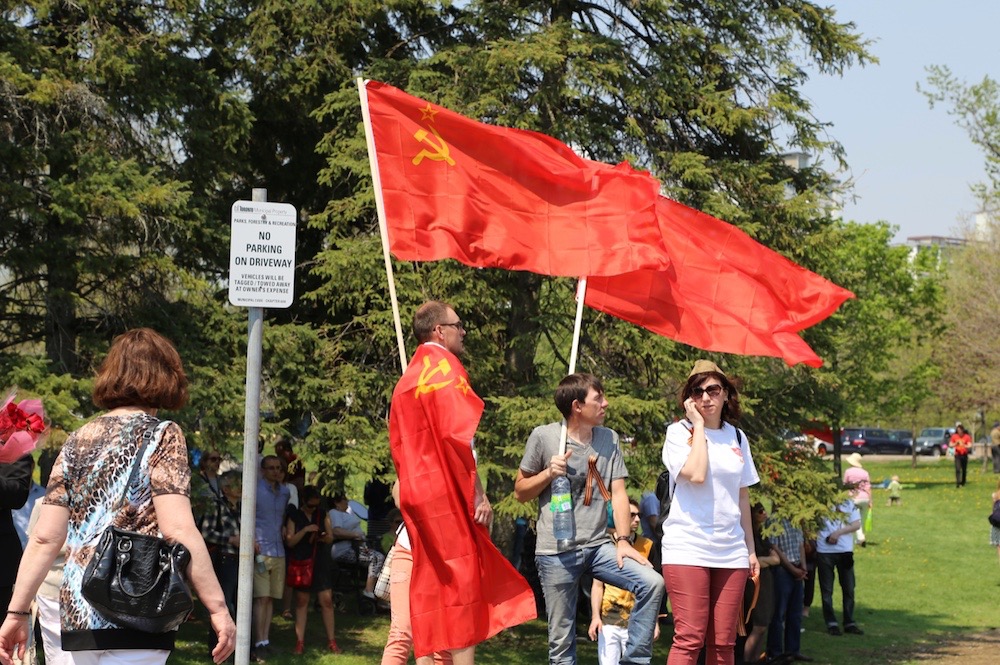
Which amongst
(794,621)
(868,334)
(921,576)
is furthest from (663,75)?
(868,334)

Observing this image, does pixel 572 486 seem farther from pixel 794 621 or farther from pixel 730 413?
pixel 794 621

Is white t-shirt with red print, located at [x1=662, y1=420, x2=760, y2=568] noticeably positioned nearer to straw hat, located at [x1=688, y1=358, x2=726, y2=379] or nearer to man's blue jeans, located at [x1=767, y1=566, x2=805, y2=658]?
straw hat, located at [x1=688, y1=358, x2=726, y2=379]

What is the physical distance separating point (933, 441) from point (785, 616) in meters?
63.3

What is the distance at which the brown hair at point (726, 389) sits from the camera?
7293 millimetres

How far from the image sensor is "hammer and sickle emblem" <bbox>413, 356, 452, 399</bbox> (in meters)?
6.98

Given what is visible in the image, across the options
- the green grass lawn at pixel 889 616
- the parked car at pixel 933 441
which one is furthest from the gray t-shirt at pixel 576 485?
the parked car at pixel 933 441

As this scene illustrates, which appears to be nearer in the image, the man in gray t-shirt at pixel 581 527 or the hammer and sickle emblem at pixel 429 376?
the hammer and sickle emblem at pixel 429 376

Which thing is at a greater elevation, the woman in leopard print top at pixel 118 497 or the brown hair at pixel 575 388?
the brown hair at pixel 575 388

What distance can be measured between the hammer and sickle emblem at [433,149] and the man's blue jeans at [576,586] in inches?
109

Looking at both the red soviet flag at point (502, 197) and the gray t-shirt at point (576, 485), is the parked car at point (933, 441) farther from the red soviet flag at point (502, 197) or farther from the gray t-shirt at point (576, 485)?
the gray t-shirt at point (576, 485)

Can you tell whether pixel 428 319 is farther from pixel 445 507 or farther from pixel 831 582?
pixel 831 582

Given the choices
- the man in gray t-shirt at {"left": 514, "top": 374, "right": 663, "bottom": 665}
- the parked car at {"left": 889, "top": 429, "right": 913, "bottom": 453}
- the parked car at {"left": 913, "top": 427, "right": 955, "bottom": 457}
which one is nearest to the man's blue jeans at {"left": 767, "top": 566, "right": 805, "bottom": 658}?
the man in gray t-shirt at {"left": 514, "top": 374, "right": 663, "bottom": 665}

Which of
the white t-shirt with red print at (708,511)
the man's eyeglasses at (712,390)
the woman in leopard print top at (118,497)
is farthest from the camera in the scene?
the man's eyeglasses at (712,390)

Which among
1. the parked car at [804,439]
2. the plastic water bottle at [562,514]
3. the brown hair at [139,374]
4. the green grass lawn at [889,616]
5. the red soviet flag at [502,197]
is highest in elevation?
the red soviet flag at [502,197]
